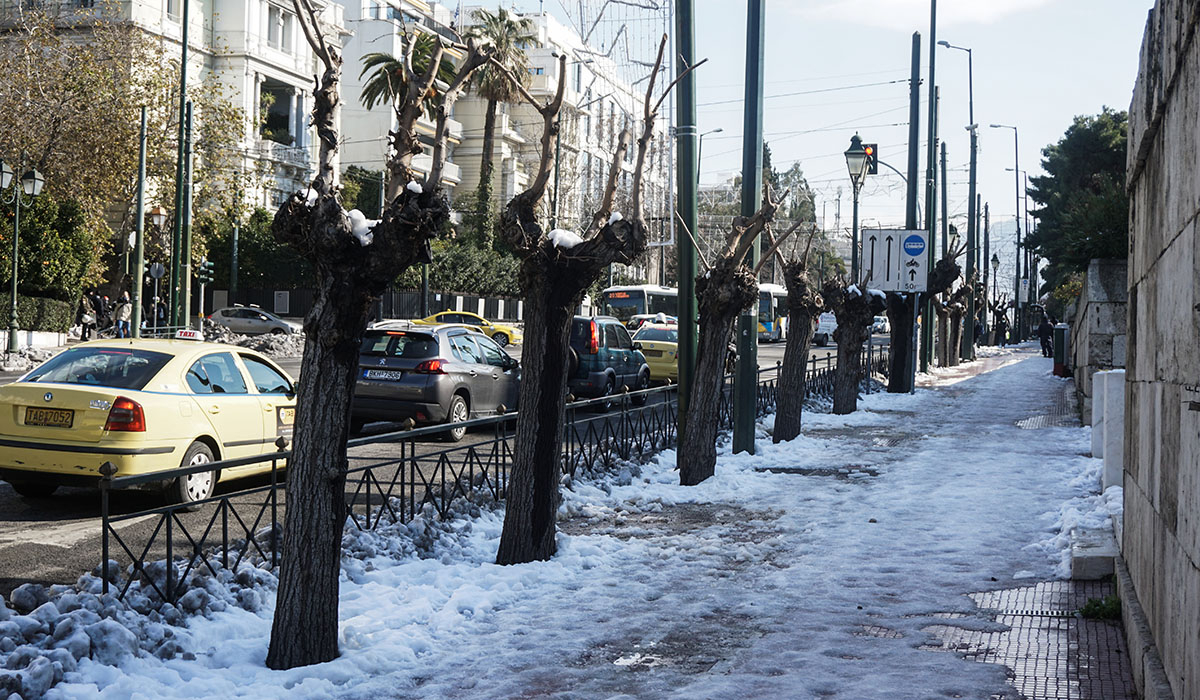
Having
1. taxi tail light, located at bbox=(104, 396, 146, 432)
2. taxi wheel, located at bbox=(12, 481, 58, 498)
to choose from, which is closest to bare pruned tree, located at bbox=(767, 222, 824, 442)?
taxi tail light, located at bbox=(104, 396, 146, 432)

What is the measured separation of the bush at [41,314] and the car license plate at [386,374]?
19.9 metres

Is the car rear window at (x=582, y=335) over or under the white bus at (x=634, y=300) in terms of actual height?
under

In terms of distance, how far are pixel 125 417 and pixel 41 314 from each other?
2645 centimetres

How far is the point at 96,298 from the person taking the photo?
136 feet

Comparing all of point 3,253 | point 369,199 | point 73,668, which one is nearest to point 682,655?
point 73,668

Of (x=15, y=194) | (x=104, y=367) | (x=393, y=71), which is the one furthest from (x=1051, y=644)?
(x=393, y=71)

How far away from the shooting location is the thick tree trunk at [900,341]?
27.1 m

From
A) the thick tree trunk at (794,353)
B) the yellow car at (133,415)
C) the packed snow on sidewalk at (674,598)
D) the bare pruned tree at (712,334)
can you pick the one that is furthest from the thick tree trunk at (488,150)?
the yellow car at (133,415)

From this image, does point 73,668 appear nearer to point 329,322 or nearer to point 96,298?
point 329,322

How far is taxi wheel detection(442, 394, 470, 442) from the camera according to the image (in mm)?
14835

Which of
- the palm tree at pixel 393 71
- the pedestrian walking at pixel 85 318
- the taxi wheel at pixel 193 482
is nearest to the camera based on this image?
the taxi wheel at pixel 193 482

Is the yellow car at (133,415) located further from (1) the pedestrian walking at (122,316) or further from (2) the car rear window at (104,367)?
(1) the pedestrian walking at (122,316)

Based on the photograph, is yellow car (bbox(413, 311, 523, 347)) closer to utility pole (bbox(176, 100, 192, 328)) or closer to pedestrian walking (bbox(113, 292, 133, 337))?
utility pole (bbox(176, 100, 192, 328))

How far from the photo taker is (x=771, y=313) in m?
61.1
